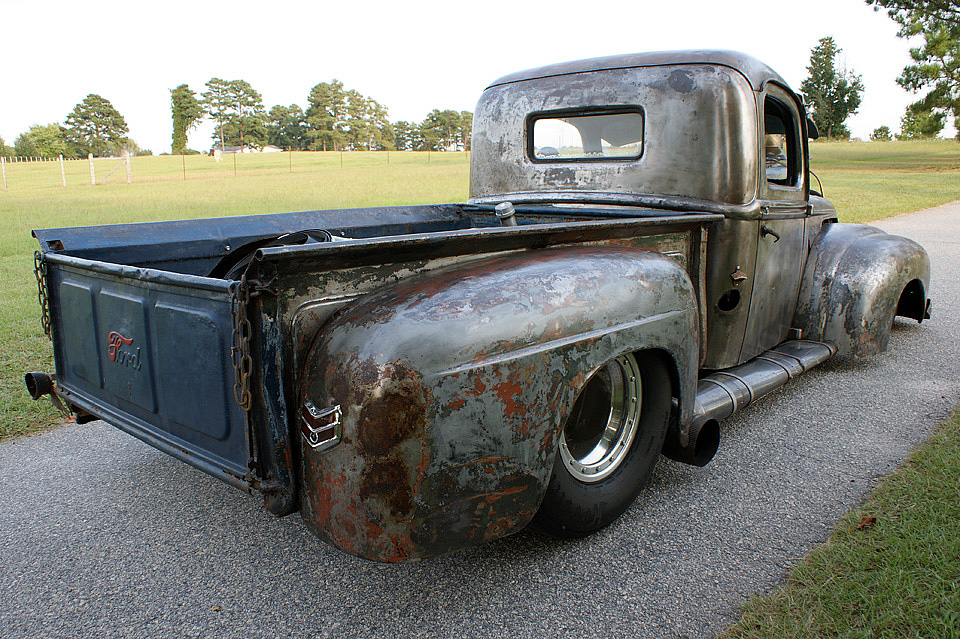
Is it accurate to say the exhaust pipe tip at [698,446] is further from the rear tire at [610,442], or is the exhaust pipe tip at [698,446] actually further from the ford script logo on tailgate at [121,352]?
the ford script logo on tailgate at [121,352]

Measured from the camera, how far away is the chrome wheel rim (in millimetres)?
2443

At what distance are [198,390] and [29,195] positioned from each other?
27.5 metres

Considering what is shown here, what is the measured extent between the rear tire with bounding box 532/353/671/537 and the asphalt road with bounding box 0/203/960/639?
0.50 ft

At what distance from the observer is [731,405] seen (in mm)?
3113

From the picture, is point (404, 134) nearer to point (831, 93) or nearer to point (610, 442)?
point (831, 93)

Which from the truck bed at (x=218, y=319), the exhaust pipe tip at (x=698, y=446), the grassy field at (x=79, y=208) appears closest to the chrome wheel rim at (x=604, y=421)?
the exhaust pipe tip at (x=698, y=446)

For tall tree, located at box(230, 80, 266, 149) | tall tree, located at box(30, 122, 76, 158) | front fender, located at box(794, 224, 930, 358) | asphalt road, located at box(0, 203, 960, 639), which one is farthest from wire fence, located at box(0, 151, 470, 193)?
front fender, located at box(794, 224, 930, 358)

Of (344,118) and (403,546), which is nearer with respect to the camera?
(403,546)

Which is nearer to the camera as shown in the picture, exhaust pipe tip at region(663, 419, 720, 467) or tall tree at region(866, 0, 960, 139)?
exhaust pipe tip at region(663, 419, 720, 467)

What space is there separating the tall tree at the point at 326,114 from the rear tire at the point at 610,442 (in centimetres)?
7348

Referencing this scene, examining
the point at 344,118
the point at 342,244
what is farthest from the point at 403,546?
the point at 344,118

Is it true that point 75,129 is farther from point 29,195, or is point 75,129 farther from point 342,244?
point 342,244

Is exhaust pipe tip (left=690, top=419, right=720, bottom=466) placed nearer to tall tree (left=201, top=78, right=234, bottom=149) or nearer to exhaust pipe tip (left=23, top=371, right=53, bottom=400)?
exhaust pipe tip (left=23, top=371, right=53, bottom=400)

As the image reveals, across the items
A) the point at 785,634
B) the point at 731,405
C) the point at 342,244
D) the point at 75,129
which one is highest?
the point at 75,129
